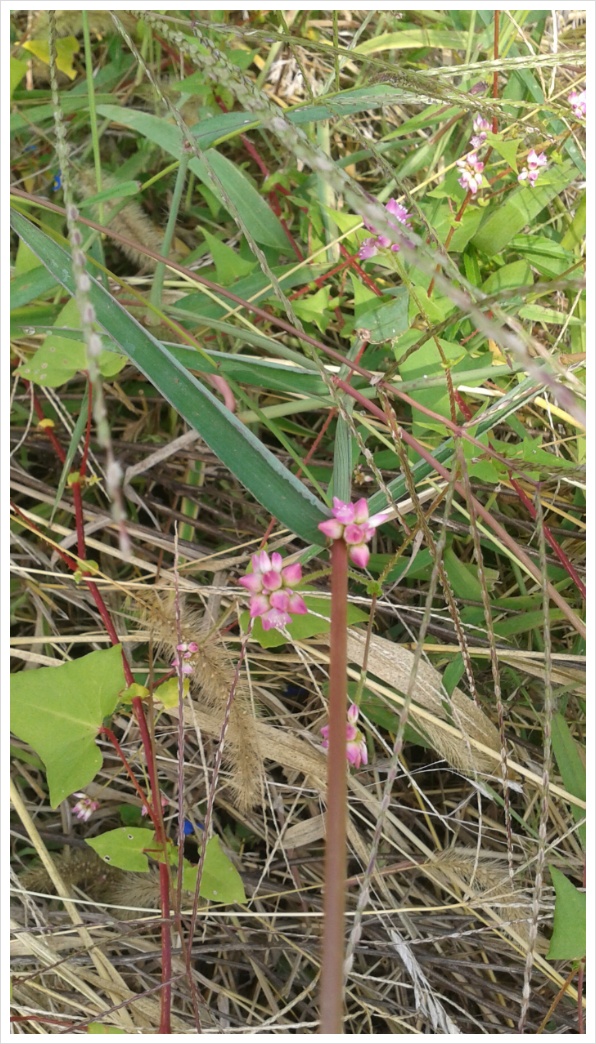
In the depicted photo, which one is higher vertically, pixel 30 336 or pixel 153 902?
pixel 30 336

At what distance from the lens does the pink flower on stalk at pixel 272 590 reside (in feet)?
2.13

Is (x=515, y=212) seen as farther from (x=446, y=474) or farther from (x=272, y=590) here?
(x=272, y=590)

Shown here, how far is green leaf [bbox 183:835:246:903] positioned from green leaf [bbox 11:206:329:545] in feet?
1.39

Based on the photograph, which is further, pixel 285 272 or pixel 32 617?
pixel 32 617

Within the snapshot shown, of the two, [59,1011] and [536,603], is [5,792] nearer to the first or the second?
[59,1011]

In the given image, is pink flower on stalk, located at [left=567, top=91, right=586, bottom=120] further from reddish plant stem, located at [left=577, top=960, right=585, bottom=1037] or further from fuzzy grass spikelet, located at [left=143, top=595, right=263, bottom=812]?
reddish plant stem, located at [left=577, top=960, right=585, bottom=1037]

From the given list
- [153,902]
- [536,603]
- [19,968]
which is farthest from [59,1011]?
[536,603]

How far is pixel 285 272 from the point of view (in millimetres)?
1028

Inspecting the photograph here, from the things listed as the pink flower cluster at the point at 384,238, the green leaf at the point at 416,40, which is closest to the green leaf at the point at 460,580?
the pink flower cluster at the point at 384,238

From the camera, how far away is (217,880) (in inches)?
32.7

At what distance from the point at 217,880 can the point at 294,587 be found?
0.36m

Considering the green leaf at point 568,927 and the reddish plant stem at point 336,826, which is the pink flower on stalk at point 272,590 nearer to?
the reddish plant stem at point 336,826

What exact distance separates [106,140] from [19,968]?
1334 millimetres

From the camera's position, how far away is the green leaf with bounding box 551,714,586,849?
0.92 meters
